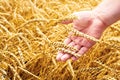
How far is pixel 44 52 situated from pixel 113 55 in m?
0.43

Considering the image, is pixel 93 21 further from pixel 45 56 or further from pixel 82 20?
pixel 45 56

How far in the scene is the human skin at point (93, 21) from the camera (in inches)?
68.1

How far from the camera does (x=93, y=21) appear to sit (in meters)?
1.78

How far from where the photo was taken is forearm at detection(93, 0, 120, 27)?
1.72 metres

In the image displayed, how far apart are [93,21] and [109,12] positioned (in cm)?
9

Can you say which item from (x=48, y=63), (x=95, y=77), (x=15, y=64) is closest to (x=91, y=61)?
(x=95, y=77)

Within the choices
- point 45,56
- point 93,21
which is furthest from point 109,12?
point 45,56

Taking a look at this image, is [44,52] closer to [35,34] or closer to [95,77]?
[95,77]

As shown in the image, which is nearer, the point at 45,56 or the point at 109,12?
the point at 109,12

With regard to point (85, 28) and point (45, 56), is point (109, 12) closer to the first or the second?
point (85, 28)

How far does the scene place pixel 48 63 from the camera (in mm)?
1876

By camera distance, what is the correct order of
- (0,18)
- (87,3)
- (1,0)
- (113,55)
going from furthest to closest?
1. (87,3)
2. (1,0)
3. (0,18)
4. (113,55)

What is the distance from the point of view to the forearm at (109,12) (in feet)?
5.65

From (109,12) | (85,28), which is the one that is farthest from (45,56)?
(109,12)
